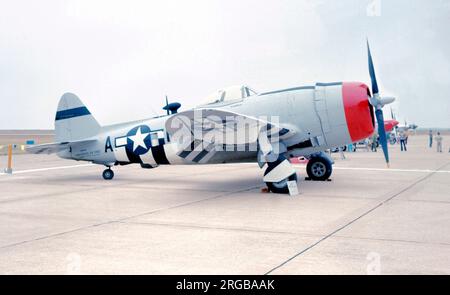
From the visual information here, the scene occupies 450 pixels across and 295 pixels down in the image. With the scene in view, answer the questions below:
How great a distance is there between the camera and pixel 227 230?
229 inches

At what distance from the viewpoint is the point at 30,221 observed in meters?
6.68

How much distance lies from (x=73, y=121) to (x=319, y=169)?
7554 mm

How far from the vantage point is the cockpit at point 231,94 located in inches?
424

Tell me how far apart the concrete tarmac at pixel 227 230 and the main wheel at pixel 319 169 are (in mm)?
1228

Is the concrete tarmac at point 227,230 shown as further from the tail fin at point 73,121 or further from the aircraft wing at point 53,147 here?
the tail fin at point 73,121

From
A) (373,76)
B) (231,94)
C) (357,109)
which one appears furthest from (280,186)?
(373,76)

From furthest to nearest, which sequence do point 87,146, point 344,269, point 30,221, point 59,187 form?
point 87,146 < point 59,187 < point 30,221 < point 344,269

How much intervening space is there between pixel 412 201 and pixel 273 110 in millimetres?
3701

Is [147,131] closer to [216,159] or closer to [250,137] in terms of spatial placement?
[216,159]

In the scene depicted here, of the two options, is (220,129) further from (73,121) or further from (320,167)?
(73,121)

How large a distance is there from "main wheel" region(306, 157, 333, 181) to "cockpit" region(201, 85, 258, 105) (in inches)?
107

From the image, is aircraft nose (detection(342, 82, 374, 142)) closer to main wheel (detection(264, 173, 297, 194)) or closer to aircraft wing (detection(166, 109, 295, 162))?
aircraft wing (detection(166, 109, 295, 162))
